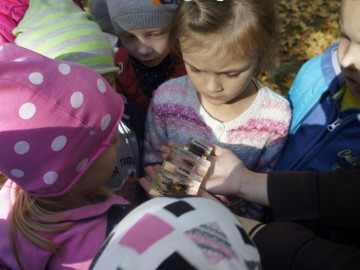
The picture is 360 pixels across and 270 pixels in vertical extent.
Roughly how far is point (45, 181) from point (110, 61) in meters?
0.97

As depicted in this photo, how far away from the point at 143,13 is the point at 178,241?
183 cm

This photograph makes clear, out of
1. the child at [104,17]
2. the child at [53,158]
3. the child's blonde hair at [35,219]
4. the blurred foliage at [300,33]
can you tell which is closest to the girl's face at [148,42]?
the child at [104,17]

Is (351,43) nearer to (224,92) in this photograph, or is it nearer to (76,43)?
(224,92)

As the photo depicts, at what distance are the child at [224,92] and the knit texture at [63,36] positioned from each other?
0.41 metres

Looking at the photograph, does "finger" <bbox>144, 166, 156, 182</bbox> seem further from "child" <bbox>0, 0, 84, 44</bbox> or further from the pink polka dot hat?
"child" <bbox>0, 0, 84, 44</bbox>

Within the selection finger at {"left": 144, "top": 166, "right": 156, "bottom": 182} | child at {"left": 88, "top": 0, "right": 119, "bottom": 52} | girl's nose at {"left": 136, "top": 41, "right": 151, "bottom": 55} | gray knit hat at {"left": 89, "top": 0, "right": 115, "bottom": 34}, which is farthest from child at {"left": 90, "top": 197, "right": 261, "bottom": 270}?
gray knit hat at {"left": 89, "top": 0, "right": 115, "bottom": 34}

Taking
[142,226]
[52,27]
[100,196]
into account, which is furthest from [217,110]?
[142,226]

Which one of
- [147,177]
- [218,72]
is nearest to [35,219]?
[147,177]

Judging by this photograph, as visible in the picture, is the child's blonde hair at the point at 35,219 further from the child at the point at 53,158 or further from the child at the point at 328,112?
the child at the point at 328,112

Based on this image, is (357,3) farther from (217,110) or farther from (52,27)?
(52,27)

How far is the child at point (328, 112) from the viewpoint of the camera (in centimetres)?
167

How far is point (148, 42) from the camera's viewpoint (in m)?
2.38

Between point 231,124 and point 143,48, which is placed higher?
point 143,48

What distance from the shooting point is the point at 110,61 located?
6.70ft
